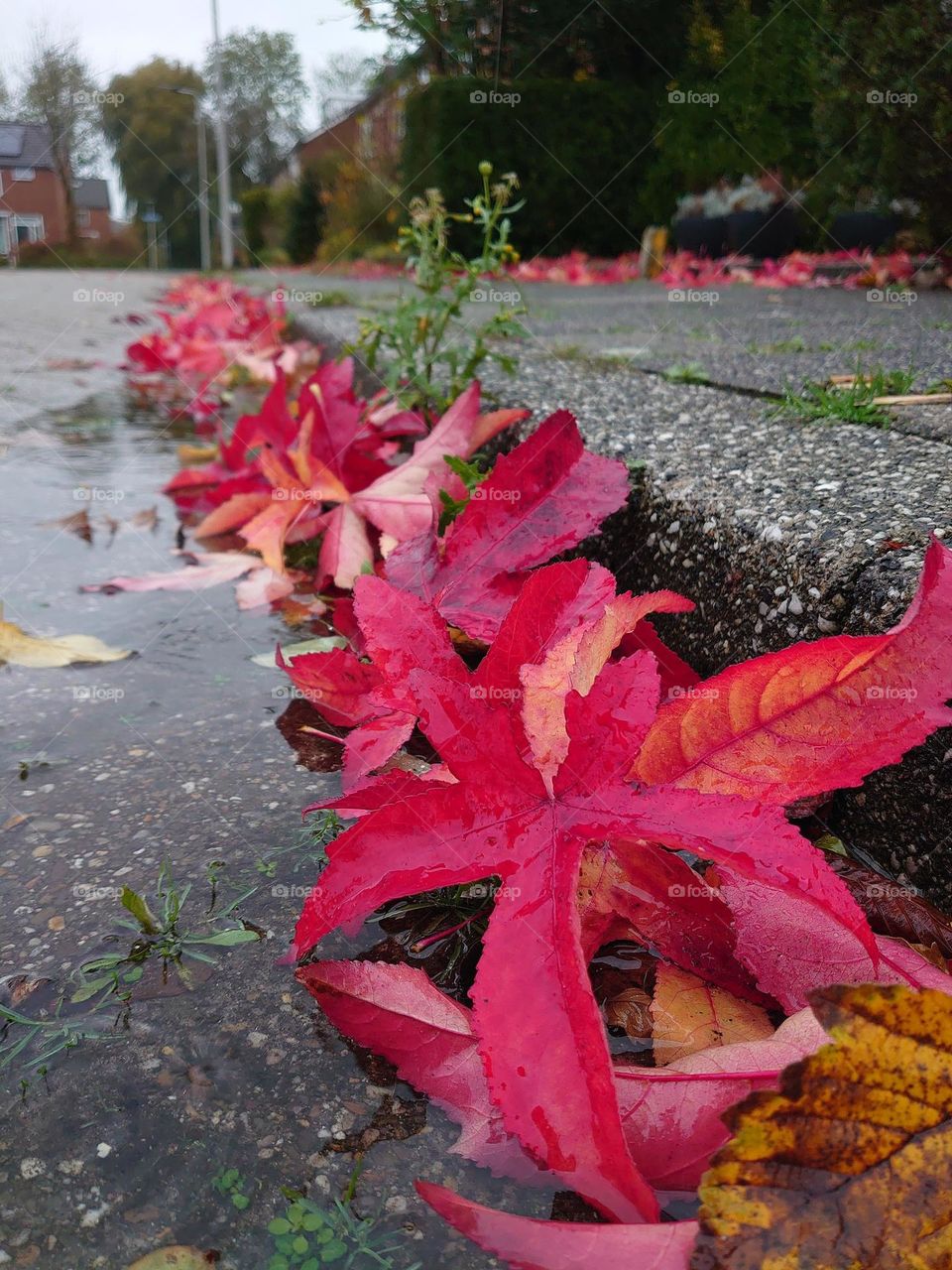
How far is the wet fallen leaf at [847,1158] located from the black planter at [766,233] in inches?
407

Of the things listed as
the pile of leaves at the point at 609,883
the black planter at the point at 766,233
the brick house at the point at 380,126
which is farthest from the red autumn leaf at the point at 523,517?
the brick house at the point at 380,126

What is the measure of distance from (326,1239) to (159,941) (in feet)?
1.18

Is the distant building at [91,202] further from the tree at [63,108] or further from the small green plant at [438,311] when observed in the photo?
the small green plant at [438,311]

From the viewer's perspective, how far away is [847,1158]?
0.54 m

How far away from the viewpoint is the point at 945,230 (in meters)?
6.16

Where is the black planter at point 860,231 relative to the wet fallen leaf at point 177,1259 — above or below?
above

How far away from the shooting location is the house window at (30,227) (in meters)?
4.07

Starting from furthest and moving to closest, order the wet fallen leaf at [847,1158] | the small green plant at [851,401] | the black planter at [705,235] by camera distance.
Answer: the black planter at [705,235]
the small green plant at [851,401]
the wet fallen leaf at [847,1158]

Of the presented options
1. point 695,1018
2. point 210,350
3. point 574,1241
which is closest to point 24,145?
point 210,350

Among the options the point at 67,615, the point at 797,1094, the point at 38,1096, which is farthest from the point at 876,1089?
the point at 67,615

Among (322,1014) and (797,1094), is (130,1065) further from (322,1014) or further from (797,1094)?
(797,1094)

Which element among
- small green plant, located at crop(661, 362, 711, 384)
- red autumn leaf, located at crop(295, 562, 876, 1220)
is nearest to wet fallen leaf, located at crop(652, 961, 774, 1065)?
red autumn leaf, located at crop(295, 562, 876, 1220)

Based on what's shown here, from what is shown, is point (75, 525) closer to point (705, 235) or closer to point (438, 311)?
point (438, 311)

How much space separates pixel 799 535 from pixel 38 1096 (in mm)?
920
